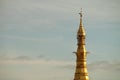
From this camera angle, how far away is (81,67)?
10569 cm

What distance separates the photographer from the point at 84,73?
105688 millimetres

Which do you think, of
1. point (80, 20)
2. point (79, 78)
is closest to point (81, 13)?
point (80, 20)

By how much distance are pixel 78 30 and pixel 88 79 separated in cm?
607

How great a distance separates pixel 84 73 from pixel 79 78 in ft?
2.83

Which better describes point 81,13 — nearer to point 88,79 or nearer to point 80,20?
point 80,20

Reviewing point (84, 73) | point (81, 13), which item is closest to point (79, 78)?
point (84, 73)

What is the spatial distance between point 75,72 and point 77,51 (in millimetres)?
2563

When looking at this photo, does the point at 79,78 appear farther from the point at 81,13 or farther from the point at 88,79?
the point at 81,13

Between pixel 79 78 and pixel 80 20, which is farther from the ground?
pixel 80 20

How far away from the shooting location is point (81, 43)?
105938 millimetres

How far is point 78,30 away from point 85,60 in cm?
373

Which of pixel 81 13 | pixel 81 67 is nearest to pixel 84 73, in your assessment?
pixel 81 67

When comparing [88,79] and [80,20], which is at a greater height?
[80,20]

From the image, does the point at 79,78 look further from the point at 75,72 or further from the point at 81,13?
the point at 81,13
